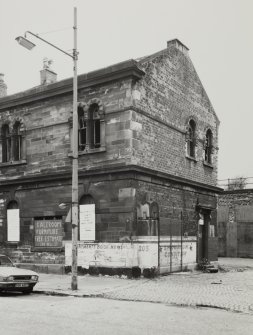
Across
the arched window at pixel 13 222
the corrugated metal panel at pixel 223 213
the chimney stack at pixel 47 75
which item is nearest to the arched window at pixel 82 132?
the arched window at pixel 13 222

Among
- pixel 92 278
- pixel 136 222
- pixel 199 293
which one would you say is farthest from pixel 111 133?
pixel 199 293

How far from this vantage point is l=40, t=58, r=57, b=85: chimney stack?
2508 cm

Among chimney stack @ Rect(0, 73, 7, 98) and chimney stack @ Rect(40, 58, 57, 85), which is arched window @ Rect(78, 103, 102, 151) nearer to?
chimney stack @ Rect(40, 58, 57, 85)

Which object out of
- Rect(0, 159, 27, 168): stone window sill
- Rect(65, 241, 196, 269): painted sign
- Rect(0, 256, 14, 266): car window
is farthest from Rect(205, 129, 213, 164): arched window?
Rect(0, 256, 14, 266): car window

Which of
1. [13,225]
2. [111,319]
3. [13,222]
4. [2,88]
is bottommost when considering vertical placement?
[111,319]

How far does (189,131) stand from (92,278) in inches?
359

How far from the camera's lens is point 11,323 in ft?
31.5

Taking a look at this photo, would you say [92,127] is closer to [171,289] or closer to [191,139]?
[191,139]

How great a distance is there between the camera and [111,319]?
1019 centimetres

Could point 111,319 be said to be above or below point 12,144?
below

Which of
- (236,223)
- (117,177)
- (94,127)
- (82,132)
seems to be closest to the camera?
(117,177)

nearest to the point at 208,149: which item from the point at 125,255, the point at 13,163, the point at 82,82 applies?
the point at 82,82

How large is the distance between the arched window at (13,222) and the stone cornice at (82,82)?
4.79 metres

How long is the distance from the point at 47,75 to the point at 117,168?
28.9 ft
